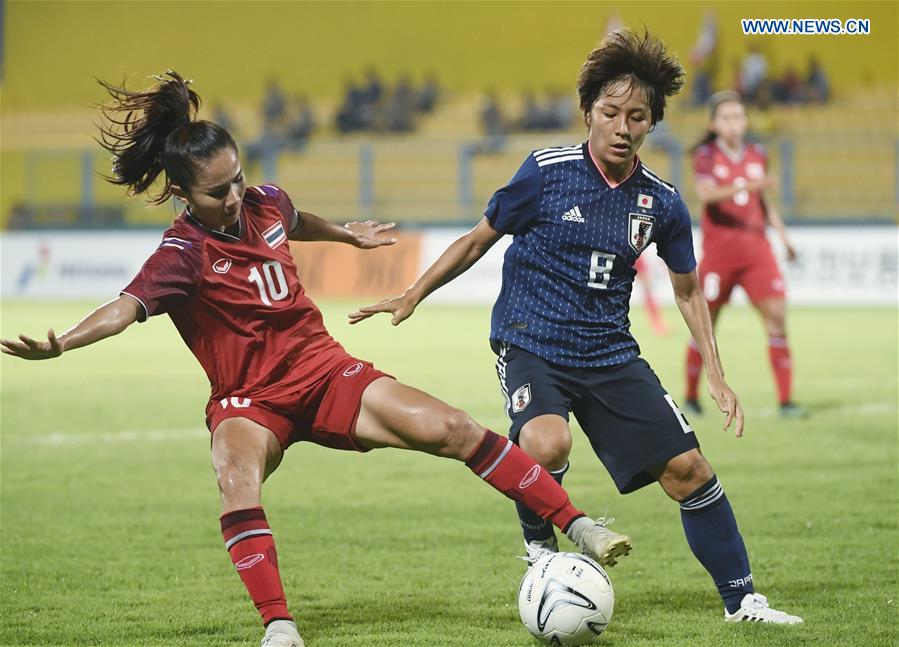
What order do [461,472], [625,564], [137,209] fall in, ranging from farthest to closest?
[137,209] < [461,472] < [625,564]

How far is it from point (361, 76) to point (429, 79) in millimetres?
2859

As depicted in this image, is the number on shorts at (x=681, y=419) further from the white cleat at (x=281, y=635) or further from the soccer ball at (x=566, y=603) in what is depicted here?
the white cleat at (x=281, y=635)

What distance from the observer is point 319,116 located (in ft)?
100

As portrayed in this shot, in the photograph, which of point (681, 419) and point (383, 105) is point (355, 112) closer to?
point (383, 105)

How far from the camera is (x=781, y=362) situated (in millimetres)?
9945

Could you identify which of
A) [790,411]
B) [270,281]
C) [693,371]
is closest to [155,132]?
[270,281]

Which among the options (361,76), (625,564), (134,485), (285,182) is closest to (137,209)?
(285,182)

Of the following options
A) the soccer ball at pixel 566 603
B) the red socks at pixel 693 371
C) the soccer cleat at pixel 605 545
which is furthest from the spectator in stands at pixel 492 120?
the soccer cleat at pixel 605 545

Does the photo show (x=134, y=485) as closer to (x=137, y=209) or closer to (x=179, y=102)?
(x=179, y=102)

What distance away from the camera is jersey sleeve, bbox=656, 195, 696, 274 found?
489cm

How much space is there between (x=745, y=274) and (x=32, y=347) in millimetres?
6998

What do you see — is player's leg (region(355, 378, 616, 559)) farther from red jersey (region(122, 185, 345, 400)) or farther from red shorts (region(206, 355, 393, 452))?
red jersey (region(122, 185, 345, 400))

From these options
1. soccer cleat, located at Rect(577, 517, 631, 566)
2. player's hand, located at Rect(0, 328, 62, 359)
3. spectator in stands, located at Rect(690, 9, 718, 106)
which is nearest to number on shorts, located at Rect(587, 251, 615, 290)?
soccer cleat, located at Rect(577, 517, 631, 566)

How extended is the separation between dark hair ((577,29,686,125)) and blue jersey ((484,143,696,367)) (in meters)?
0.26
